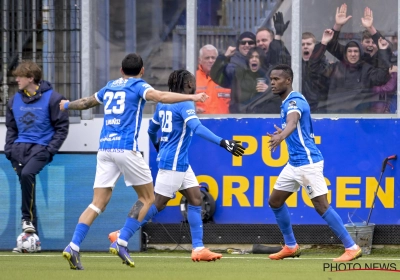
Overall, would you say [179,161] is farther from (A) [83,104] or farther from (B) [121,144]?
(A) [83,104]

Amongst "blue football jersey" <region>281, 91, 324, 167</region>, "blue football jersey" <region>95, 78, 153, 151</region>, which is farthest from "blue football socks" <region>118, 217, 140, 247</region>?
"blue football jersey" <region>281, 91, 324, 167</region>

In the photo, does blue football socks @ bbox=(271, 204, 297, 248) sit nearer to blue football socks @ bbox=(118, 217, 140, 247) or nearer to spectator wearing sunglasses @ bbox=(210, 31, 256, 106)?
blue football socks @ bbox=(118, 217, 140, 247)

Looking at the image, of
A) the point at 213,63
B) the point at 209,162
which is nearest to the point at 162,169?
the point at 209,162

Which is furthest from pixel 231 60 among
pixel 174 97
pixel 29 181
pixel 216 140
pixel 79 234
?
pixel 79 234

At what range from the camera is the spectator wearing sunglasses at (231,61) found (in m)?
13.0

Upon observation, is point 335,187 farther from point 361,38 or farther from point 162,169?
point 162,169

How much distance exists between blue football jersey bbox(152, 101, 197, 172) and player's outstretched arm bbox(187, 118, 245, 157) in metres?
0.24

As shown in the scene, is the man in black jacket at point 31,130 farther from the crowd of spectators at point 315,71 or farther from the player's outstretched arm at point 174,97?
the player's outstretched arm at point 174,97

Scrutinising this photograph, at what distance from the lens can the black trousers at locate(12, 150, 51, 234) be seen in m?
11.7

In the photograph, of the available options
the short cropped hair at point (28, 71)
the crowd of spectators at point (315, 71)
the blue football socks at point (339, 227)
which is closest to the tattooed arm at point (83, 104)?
the blue football socks at point (339, 227)

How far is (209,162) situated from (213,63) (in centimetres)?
154

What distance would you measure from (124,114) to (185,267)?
165 cm

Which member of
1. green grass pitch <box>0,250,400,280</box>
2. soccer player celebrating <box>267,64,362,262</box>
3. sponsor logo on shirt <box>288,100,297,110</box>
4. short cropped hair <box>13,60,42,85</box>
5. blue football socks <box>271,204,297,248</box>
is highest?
short cropped hair <box>13,60,42,85</box>

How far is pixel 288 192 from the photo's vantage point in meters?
9.88
